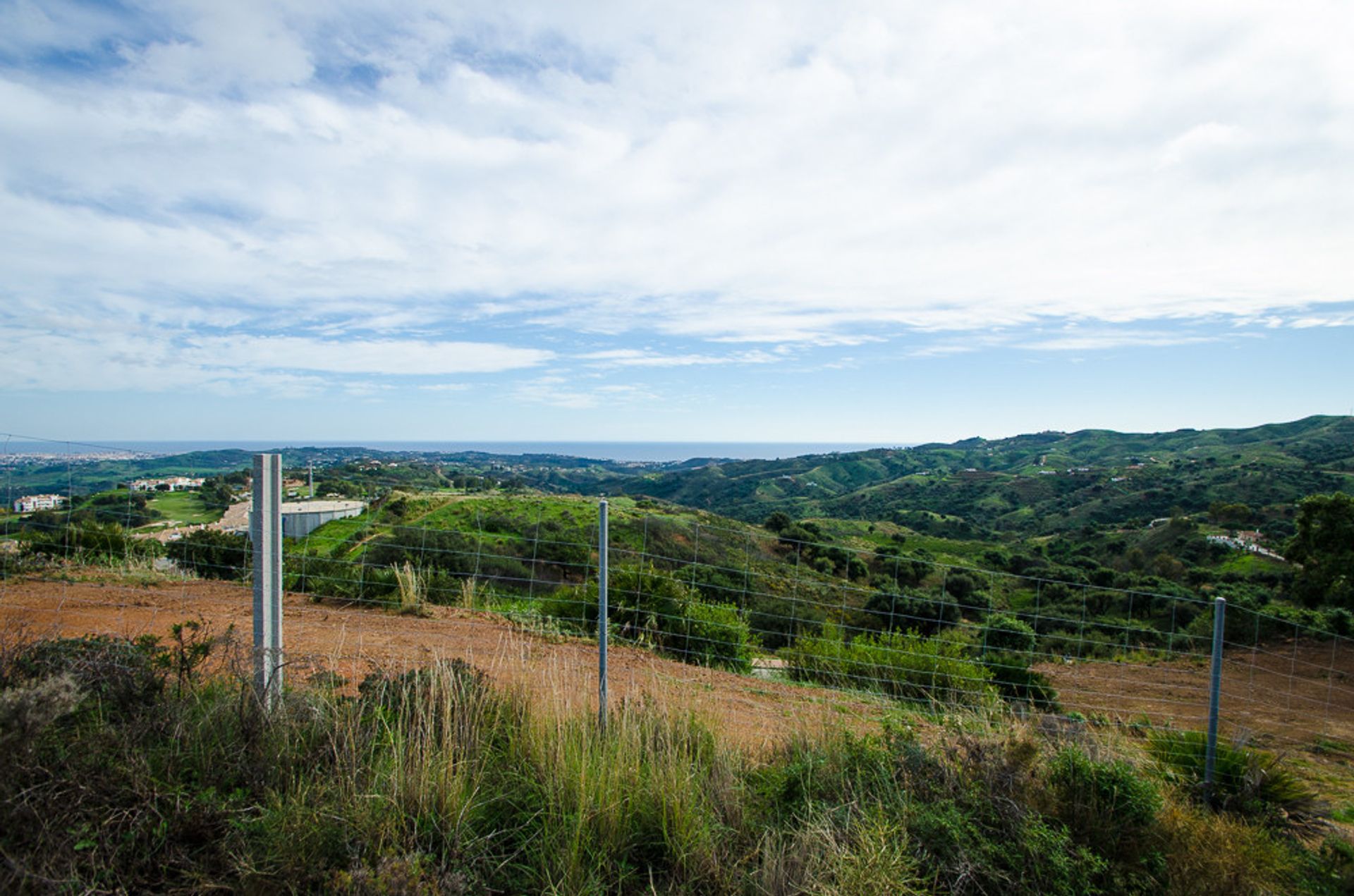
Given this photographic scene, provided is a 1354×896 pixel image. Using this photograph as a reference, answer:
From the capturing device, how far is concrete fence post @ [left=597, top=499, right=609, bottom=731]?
4.14 metres

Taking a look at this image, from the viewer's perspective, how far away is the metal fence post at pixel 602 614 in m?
4.14

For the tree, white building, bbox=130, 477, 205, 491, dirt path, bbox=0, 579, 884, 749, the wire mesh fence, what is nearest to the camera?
dirt path, bbox=0, 579, 884, 749

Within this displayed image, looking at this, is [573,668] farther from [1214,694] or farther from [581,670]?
[1214,694]

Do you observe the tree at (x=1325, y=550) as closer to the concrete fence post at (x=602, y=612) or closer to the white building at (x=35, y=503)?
the concrete fence post at (x=602, y=612)

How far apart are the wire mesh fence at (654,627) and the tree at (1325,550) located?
3.70 feet

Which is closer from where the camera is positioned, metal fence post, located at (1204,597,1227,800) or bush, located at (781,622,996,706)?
metal fence post, located at (1204,597,1227,800)

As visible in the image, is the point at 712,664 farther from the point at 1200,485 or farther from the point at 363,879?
the point at 1200,485

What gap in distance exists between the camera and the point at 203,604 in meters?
8.84

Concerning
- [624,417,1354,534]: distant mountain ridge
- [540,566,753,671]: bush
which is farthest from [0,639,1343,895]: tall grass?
[624,417,1354,534]: distant mountain ridge

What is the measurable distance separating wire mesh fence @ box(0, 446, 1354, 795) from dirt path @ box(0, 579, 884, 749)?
5cm

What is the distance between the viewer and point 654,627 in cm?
899

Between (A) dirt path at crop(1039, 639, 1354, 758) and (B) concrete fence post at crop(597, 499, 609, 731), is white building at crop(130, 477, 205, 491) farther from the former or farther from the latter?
(A) dirt path at crop(1039, 639, 1354, 758)

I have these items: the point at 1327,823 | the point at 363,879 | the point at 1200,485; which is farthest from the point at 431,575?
the point at 1200,485

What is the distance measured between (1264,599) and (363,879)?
833 inches
